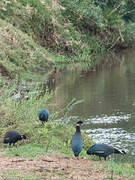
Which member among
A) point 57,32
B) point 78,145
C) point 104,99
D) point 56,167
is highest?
point 57,32

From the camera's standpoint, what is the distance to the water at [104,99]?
1378 cm

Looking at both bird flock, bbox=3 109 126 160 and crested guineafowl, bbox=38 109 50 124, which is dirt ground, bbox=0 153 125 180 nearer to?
bird flock, bbox=3 109 126 160

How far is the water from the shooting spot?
543 inches

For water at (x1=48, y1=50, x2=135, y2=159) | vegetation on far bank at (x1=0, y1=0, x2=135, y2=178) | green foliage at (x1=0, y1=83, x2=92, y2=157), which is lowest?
green foliage at (x1=0, y1=83, x2=92, y2=157)

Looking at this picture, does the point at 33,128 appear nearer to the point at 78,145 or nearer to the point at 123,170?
the point at 78,145

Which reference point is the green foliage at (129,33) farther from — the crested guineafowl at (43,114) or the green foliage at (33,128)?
the crested guineafowl at (43,114)

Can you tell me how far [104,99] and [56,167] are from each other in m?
10.0

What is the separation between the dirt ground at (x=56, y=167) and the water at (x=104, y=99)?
312 cm

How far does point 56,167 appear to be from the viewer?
329 inches

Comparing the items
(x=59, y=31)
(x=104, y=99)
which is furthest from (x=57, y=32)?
(x=104, y=99)

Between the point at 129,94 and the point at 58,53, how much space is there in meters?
10.3

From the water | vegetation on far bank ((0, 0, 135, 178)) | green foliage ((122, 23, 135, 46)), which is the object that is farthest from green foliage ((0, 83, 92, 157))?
green foliage ((122, 23, 135, 46))

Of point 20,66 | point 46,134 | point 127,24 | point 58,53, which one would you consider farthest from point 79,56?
point 46,134

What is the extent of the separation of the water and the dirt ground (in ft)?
10.2
